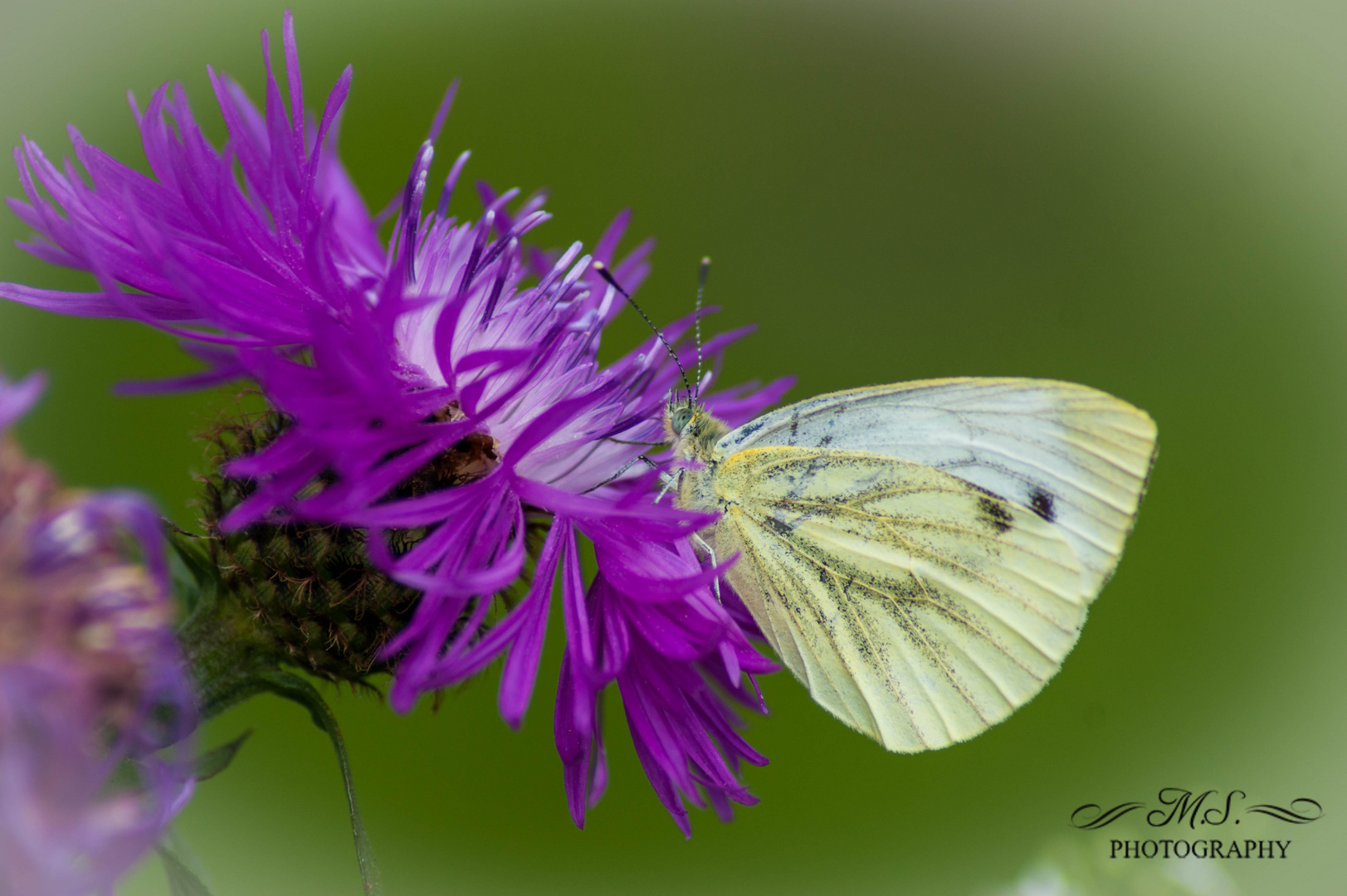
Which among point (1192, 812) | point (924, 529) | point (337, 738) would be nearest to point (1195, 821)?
point (1192, 812)

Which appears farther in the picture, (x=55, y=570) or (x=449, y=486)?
(x=449, y=486)

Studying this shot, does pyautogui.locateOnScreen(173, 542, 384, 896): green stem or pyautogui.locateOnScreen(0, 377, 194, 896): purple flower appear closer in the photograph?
pyautogui.locateOnScreen(0, 377, 194, 896): purple flower

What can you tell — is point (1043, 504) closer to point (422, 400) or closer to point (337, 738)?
point (422, 400)

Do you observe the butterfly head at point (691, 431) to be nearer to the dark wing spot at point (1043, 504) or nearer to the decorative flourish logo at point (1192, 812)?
the dark wing spot at point (1043, 504)

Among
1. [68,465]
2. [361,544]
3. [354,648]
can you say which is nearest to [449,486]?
[361,544]

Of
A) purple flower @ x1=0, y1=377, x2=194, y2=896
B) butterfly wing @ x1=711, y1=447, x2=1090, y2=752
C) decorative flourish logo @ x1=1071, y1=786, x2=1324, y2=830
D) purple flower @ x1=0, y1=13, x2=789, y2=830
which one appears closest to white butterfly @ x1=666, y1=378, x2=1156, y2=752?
butterfly wing @ x1=711, y1=447, x2=1090, y2=752

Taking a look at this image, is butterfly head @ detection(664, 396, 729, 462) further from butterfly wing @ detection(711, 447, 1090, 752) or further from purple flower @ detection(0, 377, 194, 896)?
purple flower @ detection(0, 377, 194, 896)

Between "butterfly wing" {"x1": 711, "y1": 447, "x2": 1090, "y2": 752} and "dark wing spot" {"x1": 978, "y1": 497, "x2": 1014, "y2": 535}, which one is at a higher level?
"dark wing spot" {"x1": 978, "y1": 497, "x2": 1014, "y2": 535}

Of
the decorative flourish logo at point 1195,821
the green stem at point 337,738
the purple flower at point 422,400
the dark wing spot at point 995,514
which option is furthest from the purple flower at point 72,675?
the decorative flourish logo at point 1195,821

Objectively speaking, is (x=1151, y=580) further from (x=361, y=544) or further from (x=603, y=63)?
(x=361, y=544)
